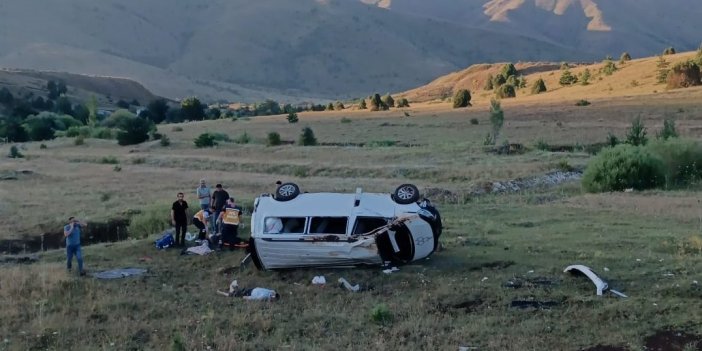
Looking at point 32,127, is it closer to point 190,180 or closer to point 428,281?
point 190,180

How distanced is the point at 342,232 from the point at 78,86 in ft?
447

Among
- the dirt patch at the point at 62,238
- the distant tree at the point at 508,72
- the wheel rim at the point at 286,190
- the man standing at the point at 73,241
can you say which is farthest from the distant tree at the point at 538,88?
the man standing at the point at 73,241

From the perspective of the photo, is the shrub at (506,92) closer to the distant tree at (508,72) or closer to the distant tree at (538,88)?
the distant tree at (538,88)

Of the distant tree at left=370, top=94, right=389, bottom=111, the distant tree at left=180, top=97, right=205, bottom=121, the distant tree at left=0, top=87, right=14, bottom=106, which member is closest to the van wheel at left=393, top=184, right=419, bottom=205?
the distant tree at left=370, top=94, right=389, bottom=111

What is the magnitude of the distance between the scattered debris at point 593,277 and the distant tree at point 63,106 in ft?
346

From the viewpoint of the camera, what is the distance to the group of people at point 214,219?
18234 millimetres

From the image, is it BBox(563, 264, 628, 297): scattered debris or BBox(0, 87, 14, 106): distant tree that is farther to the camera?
BBox(0, 87, 14, 106): distant tree

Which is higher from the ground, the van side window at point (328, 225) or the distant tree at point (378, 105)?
the distant tree at point (378, 105)

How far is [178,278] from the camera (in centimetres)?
1605

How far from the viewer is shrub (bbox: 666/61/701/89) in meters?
73.8

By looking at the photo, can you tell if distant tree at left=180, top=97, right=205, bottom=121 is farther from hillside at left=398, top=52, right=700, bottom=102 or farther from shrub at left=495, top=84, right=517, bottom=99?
shrub at left=495, top=84, right=517, bottom=99

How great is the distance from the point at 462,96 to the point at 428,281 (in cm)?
6798

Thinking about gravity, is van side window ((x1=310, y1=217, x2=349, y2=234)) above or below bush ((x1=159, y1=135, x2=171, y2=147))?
above

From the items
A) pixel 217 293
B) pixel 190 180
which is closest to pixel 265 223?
pixel 217 293
